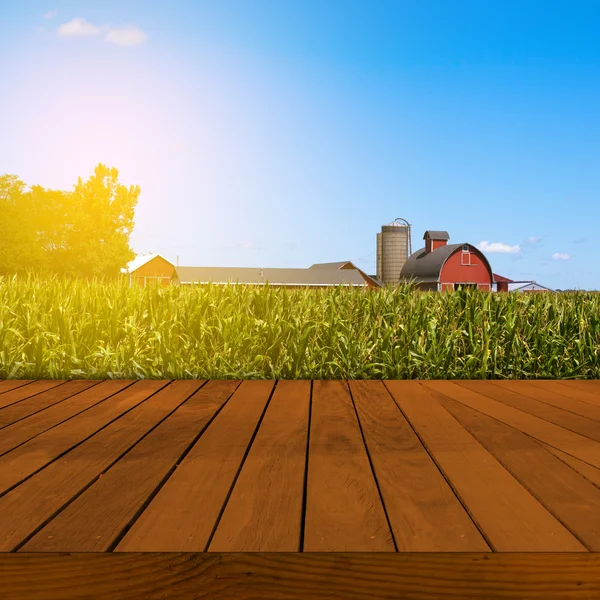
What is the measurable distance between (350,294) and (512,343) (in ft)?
4.62

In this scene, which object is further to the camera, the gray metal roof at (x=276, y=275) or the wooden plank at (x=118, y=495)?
the gray metal roof at (x=276, y=275)

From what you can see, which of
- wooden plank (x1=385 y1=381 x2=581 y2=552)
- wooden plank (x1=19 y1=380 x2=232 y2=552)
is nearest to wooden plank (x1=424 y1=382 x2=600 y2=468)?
wooden plank (x1=385 y1=381 x2=581 y2=552)

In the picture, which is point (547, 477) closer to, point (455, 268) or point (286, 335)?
point (286, 335)

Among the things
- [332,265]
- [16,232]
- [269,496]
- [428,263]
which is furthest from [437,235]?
[269,496]

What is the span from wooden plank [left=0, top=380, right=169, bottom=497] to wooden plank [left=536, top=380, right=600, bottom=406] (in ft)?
8.35

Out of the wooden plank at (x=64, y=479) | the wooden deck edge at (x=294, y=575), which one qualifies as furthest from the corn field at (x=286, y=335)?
the wooden deck edge at (x=294, y=575)

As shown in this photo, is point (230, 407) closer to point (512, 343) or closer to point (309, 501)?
point (309, 501)

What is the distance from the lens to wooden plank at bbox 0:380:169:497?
1.71 m

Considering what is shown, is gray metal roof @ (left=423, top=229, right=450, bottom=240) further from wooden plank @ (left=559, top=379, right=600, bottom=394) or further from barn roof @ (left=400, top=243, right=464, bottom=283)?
wooden plank @ (left=559, top=379, right=600, bottom=394)

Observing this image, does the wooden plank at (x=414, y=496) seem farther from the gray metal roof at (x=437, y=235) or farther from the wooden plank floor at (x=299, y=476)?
the gray metal roof at (x=437, y=235)

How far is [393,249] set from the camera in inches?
1526

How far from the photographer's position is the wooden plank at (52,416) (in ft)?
6.90

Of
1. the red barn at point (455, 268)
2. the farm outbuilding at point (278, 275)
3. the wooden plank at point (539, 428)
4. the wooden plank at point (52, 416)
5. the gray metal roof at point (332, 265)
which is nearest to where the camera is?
the wooden plank at point (539, 428)

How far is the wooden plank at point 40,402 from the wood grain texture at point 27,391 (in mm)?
54
